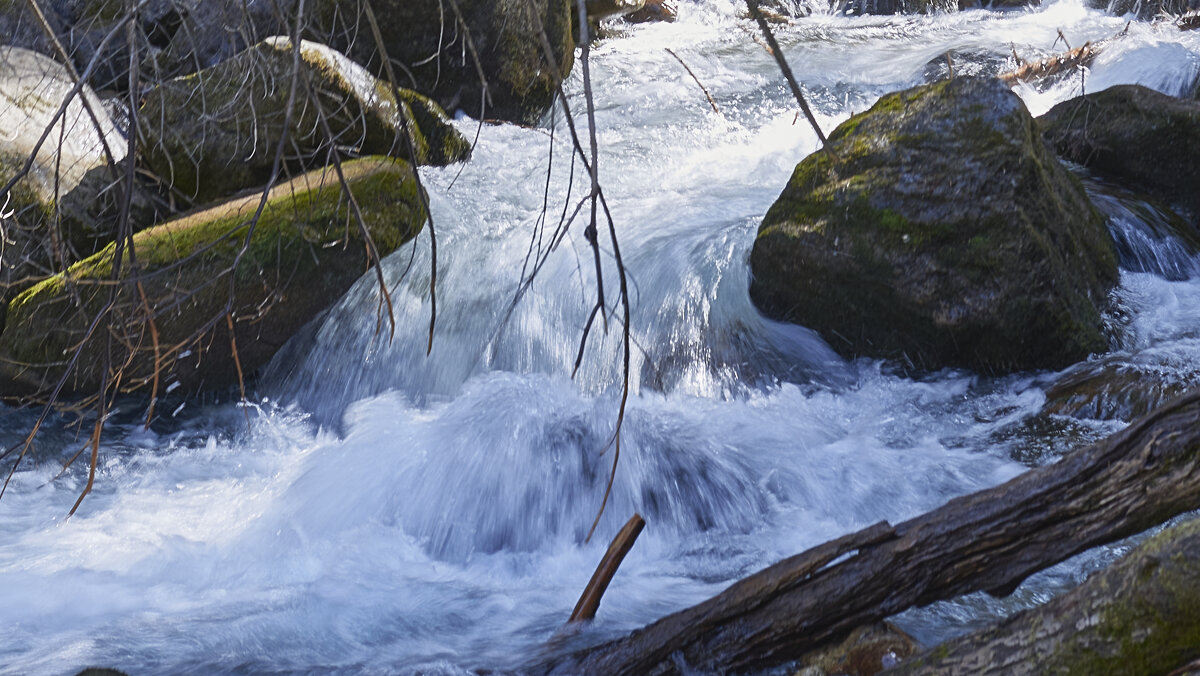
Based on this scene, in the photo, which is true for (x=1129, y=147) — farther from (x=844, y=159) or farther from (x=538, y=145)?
(x=538, y=145)

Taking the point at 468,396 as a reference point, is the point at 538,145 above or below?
above

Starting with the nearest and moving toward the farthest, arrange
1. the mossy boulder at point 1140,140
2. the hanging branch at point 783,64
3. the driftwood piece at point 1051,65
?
the hanging branch at point 783,64
the mossy boulder at point 1140,140
the driftwood piece at point 1051,65

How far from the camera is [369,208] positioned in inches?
190

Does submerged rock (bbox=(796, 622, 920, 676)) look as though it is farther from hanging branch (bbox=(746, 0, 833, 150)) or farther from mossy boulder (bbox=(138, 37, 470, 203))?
mossy boulder (bbox=(138, 37, 470, 203))

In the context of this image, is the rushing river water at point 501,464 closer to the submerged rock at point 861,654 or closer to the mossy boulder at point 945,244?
the mossy boulder at point 945,244

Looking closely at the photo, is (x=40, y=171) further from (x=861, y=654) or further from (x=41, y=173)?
(x=861, y=654)

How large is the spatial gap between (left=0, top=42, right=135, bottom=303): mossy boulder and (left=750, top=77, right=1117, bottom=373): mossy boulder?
11.3 ft

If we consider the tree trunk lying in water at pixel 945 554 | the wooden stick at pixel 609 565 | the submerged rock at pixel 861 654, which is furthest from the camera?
the wooden stick at pixel 609 565

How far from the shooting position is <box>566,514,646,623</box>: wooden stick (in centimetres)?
225

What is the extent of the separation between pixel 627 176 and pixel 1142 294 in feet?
10.0

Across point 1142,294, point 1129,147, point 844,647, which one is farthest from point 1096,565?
point 1129,147

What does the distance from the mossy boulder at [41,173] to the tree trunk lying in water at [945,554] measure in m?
3.76

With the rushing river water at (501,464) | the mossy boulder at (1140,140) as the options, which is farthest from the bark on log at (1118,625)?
the mossy boulder at (1140,140)

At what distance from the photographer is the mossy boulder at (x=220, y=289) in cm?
447
